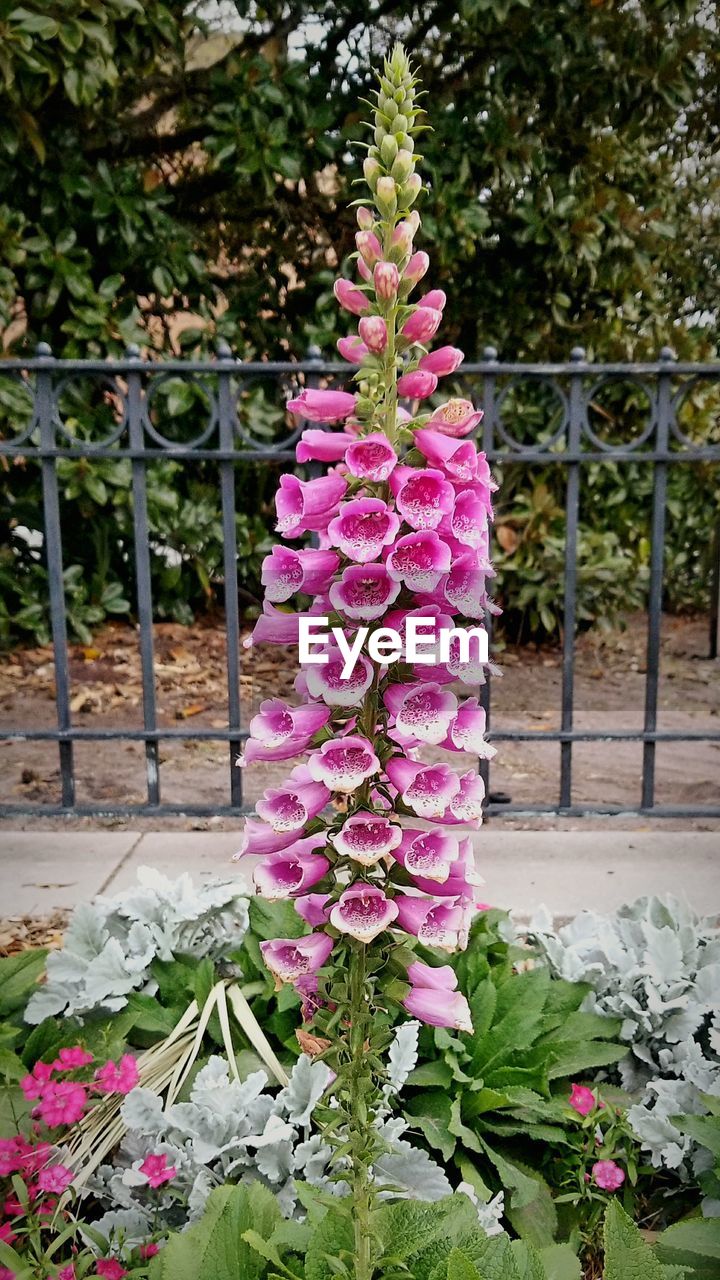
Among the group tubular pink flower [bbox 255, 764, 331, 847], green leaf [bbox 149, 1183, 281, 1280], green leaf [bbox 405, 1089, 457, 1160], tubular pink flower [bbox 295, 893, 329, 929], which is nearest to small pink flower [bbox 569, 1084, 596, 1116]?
green leaf [bbox 405, 1089, 457, 1160]

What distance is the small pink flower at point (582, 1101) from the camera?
184cm

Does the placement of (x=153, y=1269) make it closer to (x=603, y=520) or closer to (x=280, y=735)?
(x=280, y=735)

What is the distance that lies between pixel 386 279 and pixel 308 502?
9.5 inches

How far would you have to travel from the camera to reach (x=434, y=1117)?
1841 millimetres

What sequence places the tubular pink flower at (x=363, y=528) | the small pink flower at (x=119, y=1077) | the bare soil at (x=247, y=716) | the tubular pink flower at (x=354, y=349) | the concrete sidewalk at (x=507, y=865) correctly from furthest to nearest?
the bare soil at (x=247, y=716), the concrete sidewalk at (x=507, y=865), the small pink flower at (x=119, y=1077), the tubular pink flower at (x=354, y=349), the tubular pink flower at (x=363, y=528)

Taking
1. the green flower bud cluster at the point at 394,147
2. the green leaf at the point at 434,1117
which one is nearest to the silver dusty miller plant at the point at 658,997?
the green leaf at the point at 434,1117

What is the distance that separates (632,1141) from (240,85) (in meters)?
Answer: 4.70

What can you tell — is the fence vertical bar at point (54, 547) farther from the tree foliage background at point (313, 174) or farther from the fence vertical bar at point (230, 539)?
the tree foliage background at point (313, 174)

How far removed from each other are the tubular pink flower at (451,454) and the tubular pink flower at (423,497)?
0.02m

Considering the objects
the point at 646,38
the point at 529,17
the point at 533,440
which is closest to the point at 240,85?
the point at 529,17

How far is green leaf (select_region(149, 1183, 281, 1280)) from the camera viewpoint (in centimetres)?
132

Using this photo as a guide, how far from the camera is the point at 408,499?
3.38 feet

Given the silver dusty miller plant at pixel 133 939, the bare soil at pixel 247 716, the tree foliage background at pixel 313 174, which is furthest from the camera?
the tree foliage background at pixel 313 174
